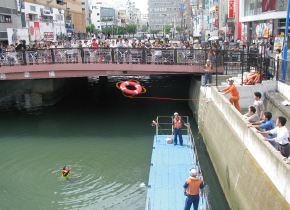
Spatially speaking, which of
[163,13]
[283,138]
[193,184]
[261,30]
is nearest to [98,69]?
[193,184]

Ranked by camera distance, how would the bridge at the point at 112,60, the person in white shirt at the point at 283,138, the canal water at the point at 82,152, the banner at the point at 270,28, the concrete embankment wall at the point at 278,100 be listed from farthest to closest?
the banner at the point at 270,28
the bridge at the point at 112,60
the concrete embankment wall at the point at 278,100
the canal water at the point at 82,152
the person in white shirt at the point at 283,138

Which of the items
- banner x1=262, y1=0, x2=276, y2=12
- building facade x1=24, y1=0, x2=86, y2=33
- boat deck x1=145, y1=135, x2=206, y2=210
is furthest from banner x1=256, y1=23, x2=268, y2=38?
building facade x1=24, y1=0, x2=86, y2=33

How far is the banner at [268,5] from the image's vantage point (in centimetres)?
3475

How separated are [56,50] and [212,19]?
60374 millimetres

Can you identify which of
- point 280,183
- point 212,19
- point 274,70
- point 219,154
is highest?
point 212,19

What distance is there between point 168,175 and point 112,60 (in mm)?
11113

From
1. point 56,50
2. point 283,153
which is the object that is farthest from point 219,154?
point 56,50

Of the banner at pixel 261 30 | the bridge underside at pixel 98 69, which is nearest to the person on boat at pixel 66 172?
the bridge underside at pixel 98 69

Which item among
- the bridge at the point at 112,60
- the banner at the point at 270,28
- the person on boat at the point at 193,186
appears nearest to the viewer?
the person on boat at the point at 193,186

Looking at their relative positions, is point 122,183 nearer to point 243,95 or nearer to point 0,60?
point 243,95

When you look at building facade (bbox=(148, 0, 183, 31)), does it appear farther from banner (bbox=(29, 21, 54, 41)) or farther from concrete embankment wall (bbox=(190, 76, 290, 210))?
concrete embankment wall (bbox=(190, 76, 290, 210))

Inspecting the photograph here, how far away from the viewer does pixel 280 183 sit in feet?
27.2

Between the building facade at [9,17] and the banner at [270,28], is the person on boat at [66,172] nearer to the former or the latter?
the banner at [270,28]

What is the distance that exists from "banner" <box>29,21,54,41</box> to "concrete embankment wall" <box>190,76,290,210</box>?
49.0m
